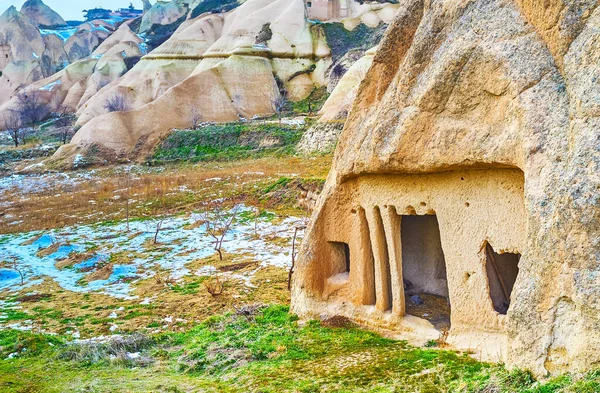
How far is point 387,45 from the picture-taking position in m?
10.0

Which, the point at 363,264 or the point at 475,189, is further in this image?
the point at 363,264

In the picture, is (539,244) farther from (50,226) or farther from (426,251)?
(50,226)

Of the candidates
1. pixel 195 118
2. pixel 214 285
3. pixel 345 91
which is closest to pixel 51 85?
pixel 195 118

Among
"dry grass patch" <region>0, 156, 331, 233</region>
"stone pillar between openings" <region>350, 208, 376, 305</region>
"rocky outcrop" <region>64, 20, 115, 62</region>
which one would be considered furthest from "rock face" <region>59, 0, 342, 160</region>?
"stone pillar between openings" <region>350, 208, 376, 305</region>

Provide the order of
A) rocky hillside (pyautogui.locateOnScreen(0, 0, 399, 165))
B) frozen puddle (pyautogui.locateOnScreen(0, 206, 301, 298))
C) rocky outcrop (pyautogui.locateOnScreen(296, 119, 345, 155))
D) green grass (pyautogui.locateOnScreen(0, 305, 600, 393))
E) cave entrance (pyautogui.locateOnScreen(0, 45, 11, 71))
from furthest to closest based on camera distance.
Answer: cave entrance (pyautogui.locateOnScreen(0, 45, 11, 71)), rocky hillside (pyautogui.locateOnScreen(0, 0, 399, 165)), rocky outcrop (pyautogui.locateOnScreen(296, 119, 345, 155)), frozen puddle (pyautogui.locateOnScreen(0, 206, 301, 298)), green grass (pyautogui.locateOnScreen(0, 305, 600, 393))

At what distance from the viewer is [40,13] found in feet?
387

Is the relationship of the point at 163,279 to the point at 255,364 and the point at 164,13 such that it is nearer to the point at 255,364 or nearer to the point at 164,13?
the point at 255,364

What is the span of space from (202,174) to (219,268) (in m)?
20.4

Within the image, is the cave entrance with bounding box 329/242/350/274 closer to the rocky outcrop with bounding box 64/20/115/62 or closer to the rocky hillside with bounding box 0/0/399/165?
the rocky hillside with bounding box 0/0/399/165

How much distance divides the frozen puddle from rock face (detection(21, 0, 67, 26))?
10613cm

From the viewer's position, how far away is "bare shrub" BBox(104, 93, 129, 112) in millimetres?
63844

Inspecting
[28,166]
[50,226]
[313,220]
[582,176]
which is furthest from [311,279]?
[28,166]

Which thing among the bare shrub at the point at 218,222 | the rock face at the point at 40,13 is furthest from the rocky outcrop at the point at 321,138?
the rock face at the point at 40,13

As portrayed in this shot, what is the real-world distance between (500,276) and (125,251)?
1547 centimetres
